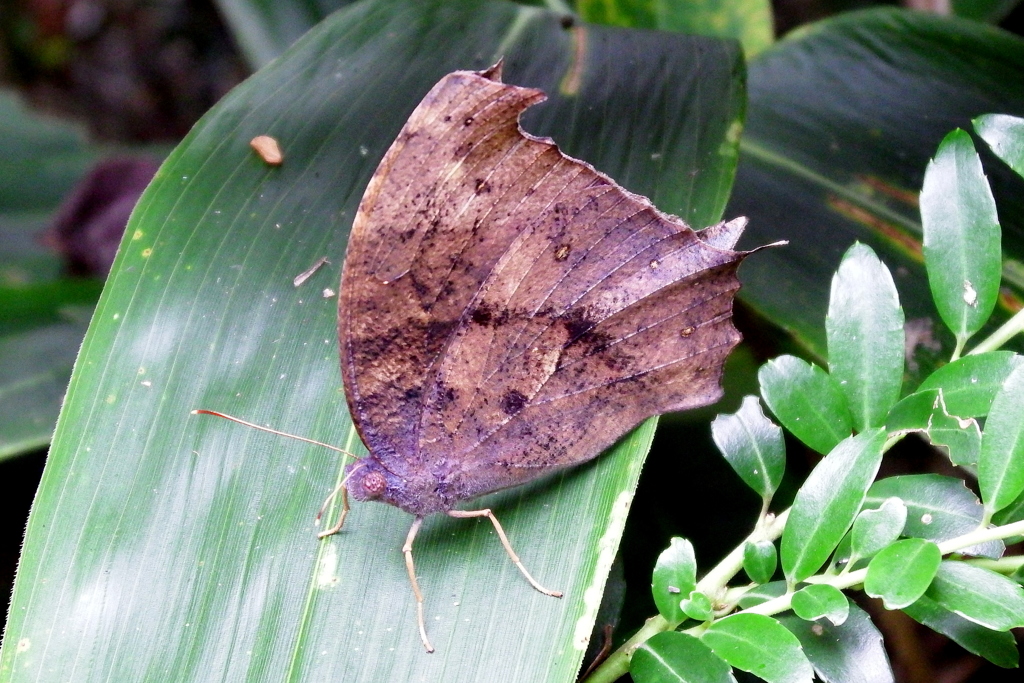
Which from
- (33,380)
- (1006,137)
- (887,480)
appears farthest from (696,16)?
(33,380)

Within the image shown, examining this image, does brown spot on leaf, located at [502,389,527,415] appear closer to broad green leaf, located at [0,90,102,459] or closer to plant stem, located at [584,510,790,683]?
plant stem, located at [584,510,790,683]

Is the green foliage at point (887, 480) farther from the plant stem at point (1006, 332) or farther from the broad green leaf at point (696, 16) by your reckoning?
the broad green leaf at point (696, 16)

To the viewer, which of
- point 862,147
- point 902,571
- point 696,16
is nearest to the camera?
point 902,571

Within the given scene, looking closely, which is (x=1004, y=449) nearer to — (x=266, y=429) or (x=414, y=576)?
(x=414, y=576)

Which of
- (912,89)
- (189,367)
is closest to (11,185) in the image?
(189,367)

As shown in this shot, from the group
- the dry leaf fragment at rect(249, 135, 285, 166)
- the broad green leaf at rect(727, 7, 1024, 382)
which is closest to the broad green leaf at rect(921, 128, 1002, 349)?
the broad green leaf at rect(727, 7, 1024, 382)
